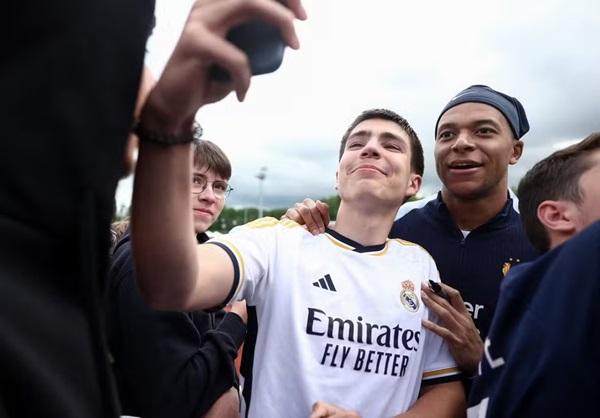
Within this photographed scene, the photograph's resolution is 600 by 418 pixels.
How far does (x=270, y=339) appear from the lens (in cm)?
182

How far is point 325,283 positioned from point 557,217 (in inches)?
35.7

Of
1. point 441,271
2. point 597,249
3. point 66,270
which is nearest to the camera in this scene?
point 66,270

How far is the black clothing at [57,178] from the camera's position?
58 centimetres

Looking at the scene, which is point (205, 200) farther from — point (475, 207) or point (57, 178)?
point (57, 178)

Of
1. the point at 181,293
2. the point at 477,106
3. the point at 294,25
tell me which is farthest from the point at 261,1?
the point at 477,106

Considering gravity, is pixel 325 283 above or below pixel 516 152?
below

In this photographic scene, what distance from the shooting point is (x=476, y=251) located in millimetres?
2518

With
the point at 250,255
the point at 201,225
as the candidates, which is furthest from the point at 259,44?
the point at 201,225

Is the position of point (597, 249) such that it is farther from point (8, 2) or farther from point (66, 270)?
point (8, 2)

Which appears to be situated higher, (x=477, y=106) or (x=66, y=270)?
(x=477, y=106)

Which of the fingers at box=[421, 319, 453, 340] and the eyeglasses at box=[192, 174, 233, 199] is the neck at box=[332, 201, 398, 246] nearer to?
the fingers at box=[421, 319, 453, 340]

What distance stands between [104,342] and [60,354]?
0.07 metres

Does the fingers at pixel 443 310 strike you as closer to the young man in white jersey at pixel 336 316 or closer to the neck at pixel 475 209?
the young man in white jersey at pixel 336 316

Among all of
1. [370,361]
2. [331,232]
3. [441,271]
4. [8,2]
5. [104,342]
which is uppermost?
[8,2]
